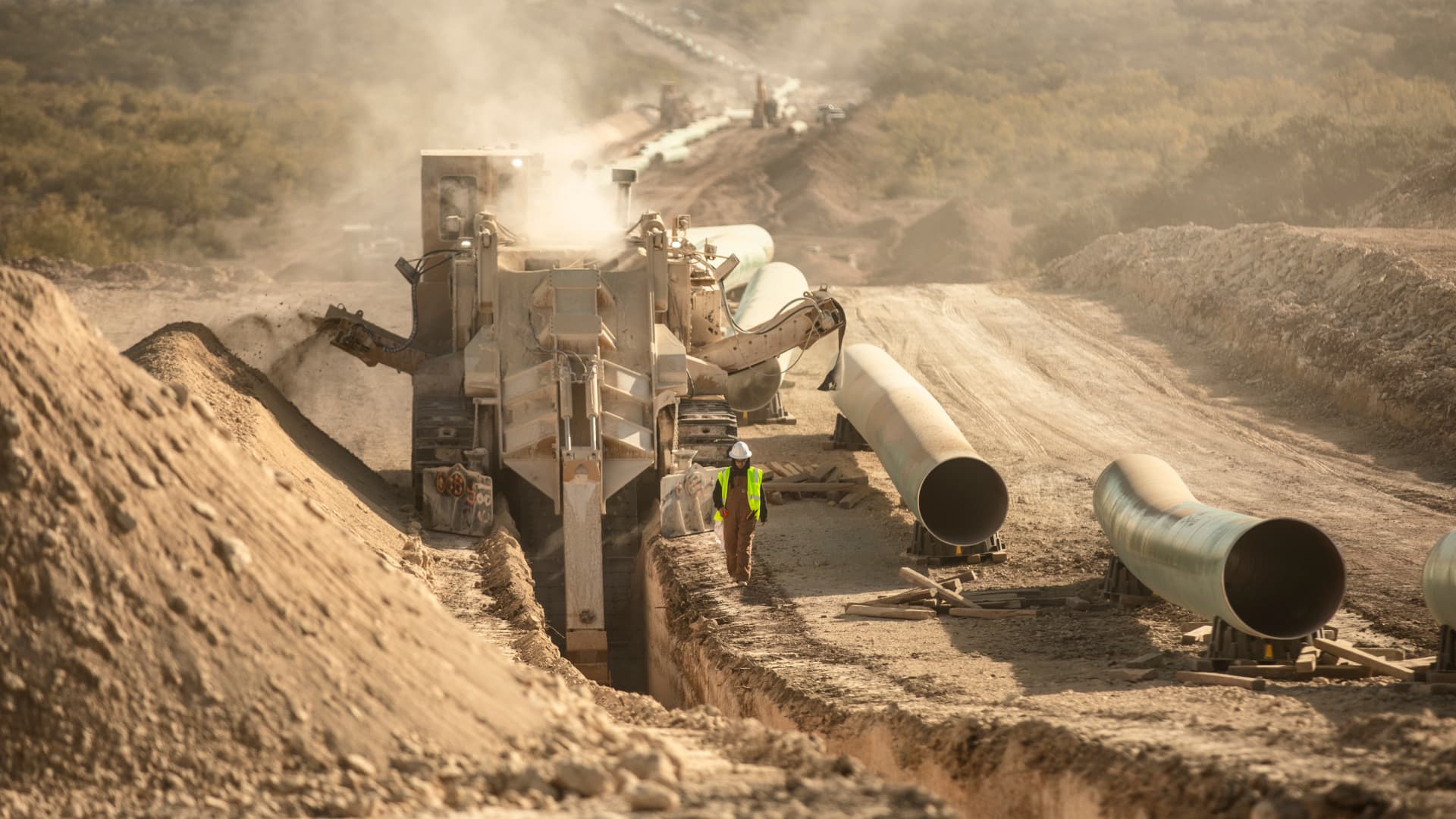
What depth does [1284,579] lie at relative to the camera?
1250 cm

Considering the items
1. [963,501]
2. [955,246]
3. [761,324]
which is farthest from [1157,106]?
[963,501]

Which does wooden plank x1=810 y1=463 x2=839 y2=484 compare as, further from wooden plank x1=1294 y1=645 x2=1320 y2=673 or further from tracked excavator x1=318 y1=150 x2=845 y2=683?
wooden plank x1=1294 y1=645 x2=1320 y2=673

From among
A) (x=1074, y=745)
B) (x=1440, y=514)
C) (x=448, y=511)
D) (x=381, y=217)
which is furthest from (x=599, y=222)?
(x=381, y=217)

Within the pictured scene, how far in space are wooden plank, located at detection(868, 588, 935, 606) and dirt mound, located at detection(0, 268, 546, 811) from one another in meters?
5.95

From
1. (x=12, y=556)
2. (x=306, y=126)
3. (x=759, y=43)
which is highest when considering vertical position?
(x=759, y=43)

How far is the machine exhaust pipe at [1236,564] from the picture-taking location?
38.9ft

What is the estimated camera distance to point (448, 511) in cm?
1619

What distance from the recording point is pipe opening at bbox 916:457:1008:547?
616 inches

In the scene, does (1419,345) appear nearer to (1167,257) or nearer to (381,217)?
(1167,257)

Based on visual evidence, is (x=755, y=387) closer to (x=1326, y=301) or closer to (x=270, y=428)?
(x=270, y=428)

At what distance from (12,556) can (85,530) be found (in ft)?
1.16

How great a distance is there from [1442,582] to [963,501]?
5521 mm

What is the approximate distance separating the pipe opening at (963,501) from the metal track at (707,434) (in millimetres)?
2020

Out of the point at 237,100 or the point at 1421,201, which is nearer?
the point at 1421,201
